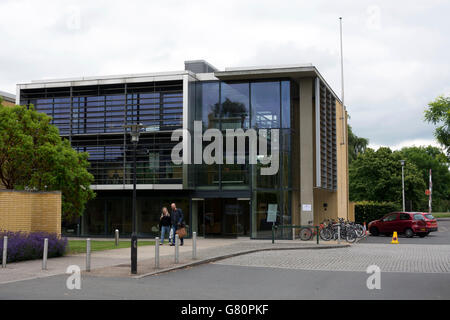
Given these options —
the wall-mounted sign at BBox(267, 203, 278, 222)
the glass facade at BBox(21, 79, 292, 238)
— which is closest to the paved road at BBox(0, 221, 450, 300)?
the wall-mounted sign at BBox(267, 203, 278, 222)

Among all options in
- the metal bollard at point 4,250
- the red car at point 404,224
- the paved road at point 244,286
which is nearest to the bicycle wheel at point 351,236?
the red car at point 404,224

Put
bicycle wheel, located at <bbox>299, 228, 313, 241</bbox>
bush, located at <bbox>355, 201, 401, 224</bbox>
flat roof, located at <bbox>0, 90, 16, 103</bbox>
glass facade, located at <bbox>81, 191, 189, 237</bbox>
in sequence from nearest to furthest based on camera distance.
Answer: bicycle wheel, located at <bbox>299, 228, 313, 241</bbox>
glass facade, located at <bbox>81, 191, 189, 237</bbox>
flat roof, located at <bbox>0, 90, 16, 103</bbox>
bush, located at <bbox>355, 201, 401, 224</bbox>

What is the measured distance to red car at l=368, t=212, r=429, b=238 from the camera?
3037cm

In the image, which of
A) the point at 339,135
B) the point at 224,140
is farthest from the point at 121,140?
the point at 339,135

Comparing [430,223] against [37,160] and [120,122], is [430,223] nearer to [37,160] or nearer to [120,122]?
[120,122]

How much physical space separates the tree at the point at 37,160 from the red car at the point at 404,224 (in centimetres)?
1927

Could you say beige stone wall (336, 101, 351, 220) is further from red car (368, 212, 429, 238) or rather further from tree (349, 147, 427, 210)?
tree (349, 147, 427, 210)

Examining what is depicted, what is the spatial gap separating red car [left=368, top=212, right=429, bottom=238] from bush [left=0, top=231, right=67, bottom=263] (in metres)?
21.0

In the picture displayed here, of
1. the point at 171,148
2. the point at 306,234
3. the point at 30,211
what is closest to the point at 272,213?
the point at 306,234

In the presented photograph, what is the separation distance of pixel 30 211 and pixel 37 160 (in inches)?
91.9

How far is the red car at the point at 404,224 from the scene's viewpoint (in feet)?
99.6

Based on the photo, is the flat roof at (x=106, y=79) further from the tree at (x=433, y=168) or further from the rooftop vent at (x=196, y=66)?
the tree at (x=433, y=168)

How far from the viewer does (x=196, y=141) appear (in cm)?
2922

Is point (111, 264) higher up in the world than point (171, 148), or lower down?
lower down
